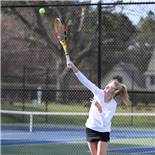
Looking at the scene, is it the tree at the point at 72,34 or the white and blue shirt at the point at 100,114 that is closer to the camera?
the white and blue shirt at the point at 100,114

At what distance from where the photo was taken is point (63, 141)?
1441cm

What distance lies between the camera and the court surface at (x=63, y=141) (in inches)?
474

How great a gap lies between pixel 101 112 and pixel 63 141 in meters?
6.98

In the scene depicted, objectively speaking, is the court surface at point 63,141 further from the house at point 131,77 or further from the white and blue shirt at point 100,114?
the white and blue shirt at point 100,114

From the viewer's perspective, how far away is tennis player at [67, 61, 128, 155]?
24.8ft

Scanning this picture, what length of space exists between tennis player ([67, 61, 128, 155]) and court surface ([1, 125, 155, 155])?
12.4ft

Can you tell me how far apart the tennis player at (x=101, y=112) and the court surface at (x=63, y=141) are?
12.4 feet

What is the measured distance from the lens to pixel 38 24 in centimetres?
2730

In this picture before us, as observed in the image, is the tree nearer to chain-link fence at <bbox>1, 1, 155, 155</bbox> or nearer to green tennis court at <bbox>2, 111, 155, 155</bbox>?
chain-link fence at <bbox>1, 1, 155, 155</bbox>

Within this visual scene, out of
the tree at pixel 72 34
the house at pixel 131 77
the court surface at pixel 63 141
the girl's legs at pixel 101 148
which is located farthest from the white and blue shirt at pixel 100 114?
the house at pixel 131 77

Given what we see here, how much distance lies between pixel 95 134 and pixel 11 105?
46.9ft

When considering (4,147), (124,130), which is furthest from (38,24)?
(4,147)

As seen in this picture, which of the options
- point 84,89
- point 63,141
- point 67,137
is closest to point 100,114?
point 63,141

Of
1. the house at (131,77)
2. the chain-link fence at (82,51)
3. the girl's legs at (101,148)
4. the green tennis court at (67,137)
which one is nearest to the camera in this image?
the girl's legs at (101,148)
